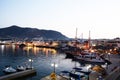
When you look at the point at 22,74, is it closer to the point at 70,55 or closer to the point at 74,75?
the point at 74,75

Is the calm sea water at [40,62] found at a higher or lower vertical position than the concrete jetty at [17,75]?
lower

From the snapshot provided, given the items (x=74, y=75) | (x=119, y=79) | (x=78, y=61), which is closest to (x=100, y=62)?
(x=78, y=61)

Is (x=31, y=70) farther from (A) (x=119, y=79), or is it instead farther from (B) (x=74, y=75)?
(A) (x=119, y=79)

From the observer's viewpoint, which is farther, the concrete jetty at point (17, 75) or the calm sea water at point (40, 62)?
the calm sea water at point (40, 62)

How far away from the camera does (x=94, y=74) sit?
3023cm

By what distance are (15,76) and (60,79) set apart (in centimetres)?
1432

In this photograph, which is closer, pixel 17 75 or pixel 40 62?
pixel 17 75

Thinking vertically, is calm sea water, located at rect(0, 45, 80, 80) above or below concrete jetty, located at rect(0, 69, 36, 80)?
below

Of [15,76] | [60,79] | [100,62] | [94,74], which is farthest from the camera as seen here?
[100,62]

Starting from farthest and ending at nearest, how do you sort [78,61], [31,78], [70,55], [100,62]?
[70,55] < [78,61] < [100,62] < [31,78]

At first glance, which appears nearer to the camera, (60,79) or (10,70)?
(60,79)

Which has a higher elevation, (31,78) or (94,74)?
(94,74)

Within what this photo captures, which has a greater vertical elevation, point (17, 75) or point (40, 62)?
point (17, 75)

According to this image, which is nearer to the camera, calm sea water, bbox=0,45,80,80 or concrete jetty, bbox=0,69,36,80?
concrete jetty, bbox=0,69,36,80
